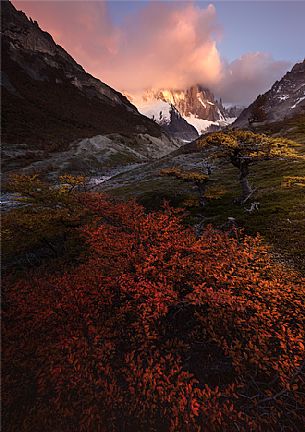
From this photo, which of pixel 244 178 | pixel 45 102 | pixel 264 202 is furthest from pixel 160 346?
pixel 45 102

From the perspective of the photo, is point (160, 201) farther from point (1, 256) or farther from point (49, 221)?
point (1, 256)

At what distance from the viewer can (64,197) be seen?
1986 cm

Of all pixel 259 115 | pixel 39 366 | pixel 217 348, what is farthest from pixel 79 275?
pixel 259 115

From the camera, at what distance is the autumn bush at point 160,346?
9.48m

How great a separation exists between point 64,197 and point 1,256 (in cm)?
796

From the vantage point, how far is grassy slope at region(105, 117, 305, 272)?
17.4 metres

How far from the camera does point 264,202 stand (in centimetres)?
2345

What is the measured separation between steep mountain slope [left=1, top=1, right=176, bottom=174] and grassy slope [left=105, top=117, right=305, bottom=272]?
51.3m

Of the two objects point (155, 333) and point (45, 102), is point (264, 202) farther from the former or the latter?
point (45, 102)

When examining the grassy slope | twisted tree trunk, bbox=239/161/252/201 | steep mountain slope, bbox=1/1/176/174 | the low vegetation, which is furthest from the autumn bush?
steep mountain slope, bbox=1/1/176/174

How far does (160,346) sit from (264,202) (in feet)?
54.8

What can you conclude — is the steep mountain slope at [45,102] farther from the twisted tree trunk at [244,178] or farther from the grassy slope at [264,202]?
the twisted tree trunk at [244,178]

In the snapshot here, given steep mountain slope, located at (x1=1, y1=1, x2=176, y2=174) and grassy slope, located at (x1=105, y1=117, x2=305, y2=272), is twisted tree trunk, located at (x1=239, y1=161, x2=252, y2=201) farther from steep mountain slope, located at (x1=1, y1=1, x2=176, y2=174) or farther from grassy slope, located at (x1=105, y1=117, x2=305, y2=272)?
steep mountain slope, located at (x1=1, y1=1, x2=176, y2=174)

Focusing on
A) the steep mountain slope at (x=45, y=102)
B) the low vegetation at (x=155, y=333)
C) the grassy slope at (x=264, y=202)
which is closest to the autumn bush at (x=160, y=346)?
the low vegetation at (x=155, y=333)
